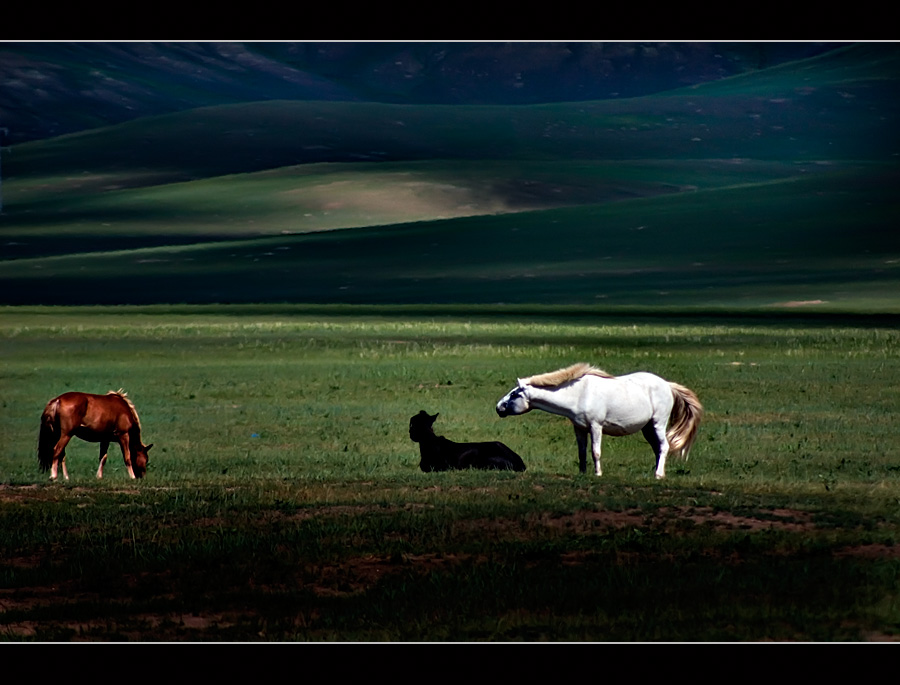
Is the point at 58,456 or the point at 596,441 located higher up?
the point at 596,441

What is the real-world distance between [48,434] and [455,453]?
227 inches

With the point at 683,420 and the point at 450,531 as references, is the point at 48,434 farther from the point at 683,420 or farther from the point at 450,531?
the point at 683,420

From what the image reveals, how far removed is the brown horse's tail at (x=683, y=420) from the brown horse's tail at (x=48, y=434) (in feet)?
28.7

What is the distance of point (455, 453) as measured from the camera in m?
22.1

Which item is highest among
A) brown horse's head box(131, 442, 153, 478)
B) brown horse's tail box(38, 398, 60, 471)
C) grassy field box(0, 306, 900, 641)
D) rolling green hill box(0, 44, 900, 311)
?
rolling green hill box(0, 44, 900, 311)

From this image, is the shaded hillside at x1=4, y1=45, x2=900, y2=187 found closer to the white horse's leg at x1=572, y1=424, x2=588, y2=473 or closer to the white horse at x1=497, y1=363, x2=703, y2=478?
the white horse at x1=497, y1=363, x2=703, y2=478

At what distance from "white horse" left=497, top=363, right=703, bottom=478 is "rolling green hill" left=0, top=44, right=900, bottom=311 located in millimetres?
55697

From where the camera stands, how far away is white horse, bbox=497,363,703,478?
2156 centimetres

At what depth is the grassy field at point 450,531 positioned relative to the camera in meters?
13.3

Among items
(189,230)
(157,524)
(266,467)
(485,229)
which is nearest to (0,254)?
(189,230)

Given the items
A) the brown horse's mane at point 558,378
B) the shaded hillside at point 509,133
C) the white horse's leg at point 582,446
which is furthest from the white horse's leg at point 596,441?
the shaded hillside at point 509,133

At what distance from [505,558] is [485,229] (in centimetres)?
10225

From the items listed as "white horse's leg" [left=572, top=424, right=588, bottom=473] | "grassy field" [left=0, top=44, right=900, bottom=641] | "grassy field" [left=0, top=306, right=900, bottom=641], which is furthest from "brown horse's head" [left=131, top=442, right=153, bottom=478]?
"white horse's leg" [left=572, top=424, right=588, bottom=473]

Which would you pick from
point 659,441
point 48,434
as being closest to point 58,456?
point 48,434
